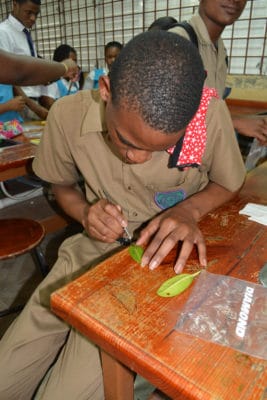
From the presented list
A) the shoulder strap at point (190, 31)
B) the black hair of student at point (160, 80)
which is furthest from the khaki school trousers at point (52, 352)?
the shoulder strap at point (190, 31)

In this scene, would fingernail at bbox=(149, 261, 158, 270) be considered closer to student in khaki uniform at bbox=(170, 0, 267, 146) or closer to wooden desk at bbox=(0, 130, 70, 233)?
student in khaki uniform at bbox=(170, 0, 267, 146)

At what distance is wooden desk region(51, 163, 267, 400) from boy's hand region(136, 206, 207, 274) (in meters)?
0.02

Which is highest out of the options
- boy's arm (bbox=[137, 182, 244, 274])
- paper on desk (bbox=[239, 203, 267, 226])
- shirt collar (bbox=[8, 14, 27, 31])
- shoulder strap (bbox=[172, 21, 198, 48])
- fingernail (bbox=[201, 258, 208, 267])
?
shirt collar (bbox=[8, 14, 27, 31])

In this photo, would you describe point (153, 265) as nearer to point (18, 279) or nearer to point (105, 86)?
point (105, 86)

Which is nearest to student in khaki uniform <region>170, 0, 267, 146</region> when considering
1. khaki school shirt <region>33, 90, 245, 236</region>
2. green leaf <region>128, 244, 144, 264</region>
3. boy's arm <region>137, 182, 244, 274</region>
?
khaki school shirt <region>33, 90, 245, 236</region>

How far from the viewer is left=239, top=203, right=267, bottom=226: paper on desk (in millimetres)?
963

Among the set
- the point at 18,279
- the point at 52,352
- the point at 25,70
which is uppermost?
the point at 25,70

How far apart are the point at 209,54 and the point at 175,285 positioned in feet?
5.26

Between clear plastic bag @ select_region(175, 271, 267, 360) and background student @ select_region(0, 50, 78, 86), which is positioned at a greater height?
background student @ select_region(0, 50, 78, 86)

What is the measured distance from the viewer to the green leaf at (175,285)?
2.19 feet

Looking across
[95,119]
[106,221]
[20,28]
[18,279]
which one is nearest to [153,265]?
[106,221]

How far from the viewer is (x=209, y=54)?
6.12 ft

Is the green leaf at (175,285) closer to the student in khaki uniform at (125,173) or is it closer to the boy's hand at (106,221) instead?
the student in khaki uniform at (125,173)

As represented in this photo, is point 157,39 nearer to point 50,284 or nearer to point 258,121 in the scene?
point 50,284
